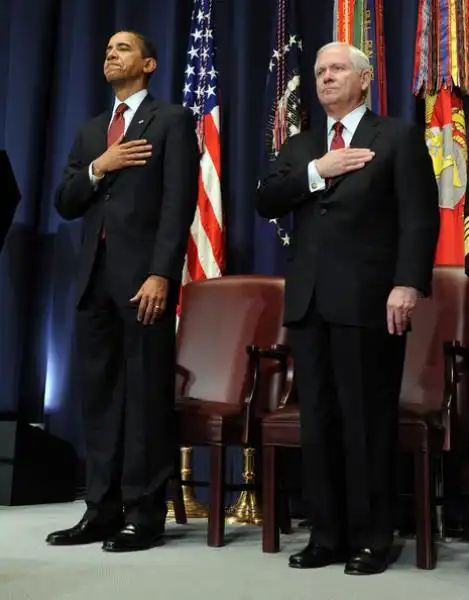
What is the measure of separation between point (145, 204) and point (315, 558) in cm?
123

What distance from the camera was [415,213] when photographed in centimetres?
246

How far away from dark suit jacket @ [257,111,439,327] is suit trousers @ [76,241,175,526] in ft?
1.75

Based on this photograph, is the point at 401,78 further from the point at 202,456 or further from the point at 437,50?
the point at 202,456

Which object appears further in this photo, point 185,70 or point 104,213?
point 185,70

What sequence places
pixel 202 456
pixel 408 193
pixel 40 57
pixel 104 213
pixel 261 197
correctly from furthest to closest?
pixel 40 57, pixel 202 456, pixel 104 213, pixel 261 197, pixel 408 193

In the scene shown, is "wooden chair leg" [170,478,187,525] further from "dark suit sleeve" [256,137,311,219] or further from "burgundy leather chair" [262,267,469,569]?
"dark suit sleeve" [256,137,311,219]

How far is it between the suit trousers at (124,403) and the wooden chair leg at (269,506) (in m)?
0.31

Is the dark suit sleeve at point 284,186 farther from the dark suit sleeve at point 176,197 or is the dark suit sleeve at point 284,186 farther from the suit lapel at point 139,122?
the suit lapel at point 139,122

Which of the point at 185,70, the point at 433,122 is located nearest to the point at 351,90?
the point at 433,122

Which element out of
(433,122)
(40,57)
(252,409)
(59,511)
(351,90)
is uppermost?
(40,57)

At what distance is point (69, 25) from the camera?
15.8 feet

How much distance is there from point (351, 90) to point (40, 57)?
262 centimetres

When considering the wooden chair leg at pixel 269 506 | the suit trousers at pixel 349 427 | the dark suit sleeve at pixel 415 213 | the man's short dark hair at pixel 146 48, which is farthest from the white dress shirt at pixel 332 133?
the wooden chair leg at pixel 269 506

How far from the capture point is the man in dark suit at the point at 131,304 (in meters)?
2.81
